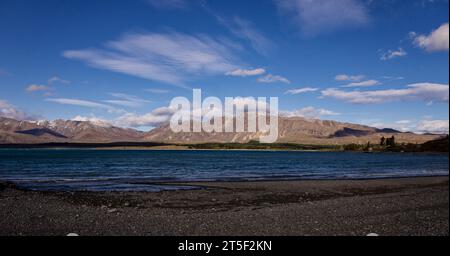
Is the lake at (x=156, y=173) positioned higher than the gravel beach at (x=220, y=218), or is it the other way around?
the gravel beach at (x=220, y=218)

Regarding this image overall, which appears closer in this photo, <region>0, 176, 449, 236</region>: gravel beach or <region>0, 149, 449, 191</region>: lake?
<region>0, 176, 449, 236</region>: gravel beach

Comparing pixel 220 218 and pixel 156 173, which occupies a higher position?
pixel 220 218

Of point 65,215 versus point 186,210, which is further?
point 186,210

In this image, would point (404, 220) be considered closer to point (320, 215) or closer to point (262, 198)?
point (320, 215)

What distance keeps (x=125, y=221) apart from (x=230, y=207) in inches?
296

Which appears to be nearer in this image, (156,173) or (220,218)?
(220,218)

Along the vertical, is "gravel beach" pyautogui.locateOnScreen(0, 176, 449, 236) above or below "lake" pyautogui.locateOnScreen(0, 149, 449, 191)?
above

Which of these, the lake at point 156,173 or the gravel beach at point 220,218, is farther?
the lake at point 156,173

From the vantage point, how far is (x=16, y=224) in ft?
50.4
